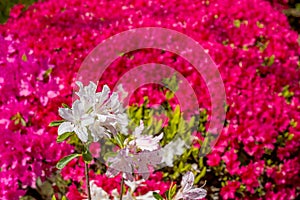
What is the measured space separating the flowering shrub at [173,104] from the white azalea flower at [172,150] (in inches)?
0.5

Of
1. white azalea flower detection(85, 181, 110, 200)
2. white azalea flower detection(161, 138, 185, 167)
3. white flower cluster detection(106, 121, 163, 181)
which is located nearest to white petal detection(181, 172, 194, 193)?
white flower cluster detection(106, 121, 163, 181)

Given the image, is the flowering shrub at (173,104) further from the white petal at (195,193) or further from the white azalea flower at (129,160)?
the white petal at (195,193)

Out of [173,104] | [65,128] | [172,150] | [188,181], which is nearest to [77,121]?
[65,128]

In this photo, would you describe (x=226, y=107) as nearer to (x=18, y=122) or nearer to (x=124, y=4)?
(x=18, y=122)

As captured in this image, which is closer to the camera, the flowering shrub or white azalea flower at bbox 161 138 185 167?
the flowering shrub

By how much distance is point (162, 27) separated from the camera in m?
3.76

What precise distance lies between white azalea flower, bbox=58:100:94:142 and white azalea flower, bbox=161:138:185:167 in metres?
1.42

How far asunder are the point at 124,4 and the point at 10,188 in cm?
211

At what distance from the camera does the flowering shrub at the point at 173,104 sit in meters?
2.74

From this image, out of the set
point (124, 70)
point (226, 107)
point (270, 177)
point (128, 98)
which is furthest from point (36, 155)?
point (270, 177)

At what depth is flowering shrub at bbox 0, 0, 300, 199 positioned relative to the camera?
2740mm

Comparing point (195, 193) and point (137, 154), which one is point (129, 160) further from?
point (195, 193)

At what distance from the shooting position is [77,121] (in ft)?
4.74

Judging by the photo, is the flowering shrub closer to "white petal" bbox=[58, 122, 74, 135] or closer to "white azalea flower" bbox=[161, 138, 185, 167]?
"white azalea flower" bbox=[161, 138, 185, 167]
